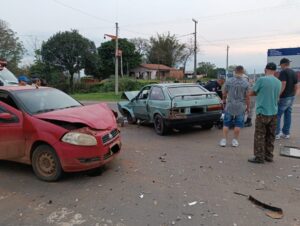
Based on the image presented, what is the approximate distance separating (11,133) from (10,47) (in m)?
48.0

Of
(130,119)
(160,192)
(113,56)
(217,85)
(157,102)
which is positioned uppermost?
(113,56)

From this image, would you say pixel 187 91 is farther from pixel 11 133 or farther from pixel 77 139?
pixel 11 133

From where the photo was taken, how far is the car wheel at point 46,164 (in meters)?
Result: 5.12

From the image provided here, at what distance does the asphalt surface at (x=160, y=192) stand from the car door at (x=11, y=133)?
43cm

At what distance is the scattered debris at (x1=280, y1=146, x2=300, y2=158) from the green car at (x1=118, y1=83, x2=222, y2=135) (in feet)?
7.58

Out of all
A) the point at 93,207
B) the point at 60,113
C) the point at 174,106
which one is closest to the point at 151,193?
the point at 93,207

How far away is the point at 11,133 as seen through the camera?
541 centimetres

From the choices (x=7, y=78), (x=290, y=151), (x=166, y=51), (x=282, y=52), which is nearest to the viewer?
(x=290, y=151)

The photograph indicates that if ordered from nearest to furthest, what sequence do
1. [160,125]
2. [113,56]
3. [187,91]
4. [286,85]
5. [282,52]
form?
[286,85]
[160,125]
[187,91]
[282,52]
[113,56]

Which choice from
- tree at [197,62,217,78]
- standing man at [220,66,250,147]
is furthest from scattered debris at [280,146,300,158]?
tree at [197,62,217,78]

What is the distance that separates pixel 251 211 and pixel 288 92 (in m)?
4.41

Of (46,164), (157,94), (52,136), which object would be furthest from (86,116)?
(157,94)

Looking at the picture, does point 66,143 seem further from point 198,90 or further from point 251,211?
point 198,90

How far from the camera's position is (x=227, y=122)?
24.2 feet
